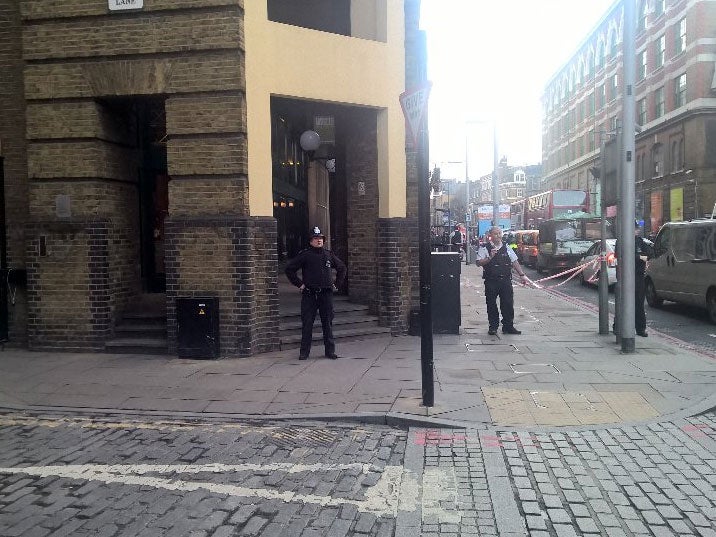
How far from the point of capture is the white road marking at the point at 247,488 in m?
4.05

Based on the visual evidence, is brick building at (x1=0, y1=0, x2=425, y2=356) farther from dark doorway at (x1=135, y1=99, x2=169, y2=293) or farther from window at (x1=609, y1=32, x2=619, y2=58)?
window at (x1=609, y1=32, x2=619, y2=58)

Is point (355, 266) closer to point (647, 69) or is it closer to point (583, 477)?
point (583, 477)

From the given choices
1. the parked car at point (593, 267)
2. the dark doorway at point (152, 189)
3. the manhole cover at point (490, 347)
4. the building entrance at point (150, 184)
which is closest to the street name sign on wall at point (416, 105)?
the manhole cover at point (490, 347)

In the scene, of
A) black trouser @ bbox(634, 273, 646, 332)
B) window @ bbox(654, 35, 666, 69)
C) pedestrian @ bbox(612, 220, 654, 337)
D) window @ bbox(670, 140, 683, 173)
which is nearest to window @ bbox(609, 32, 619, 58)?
window @ bbox(654, 35, 666, 69)

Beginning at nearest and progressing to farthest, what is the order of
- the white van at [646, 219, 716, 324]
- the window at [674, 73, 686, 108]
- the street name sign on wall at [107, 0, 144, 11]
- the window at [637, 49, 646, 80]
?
the street name sign on wall at [107, 0, 144, 11] → the white van at [646, 219, 716, 324] → the window at [674, 73, 686, 108] → the window at [637, 49, 646, 80]

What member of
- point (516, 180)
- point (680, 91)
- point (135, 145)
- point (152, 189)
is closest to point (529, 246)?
point (680, 91)

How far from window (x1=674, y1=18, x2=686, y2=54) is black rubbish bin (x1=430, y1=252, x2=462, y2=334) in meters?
35.9

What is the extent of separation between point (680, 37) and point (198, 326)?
40344 millimetres

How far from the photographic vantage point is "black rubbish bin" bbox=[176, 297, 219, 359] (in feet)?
28.2

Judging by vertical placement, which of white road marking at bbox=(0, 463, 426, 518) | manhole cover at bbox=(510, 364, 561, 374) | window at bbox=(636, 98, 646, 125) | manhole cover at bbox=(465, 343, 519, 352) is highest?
window at bbox=(636, 98, 646, 125)

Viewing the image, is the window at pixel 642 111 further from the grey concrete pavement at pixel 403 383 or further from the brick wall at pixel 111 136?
the brick wall at pixel 111 136

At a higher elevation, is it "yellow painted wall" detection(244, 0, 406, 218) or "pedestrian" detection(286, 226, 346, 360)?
"yellow painted wall" detection(244, 0, 406, 218)

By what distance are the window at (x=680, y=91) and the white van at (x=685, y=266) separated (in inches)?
1189

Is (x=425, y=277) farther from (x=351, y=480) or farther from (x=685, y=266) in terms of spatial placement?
(x=685, y=266)
